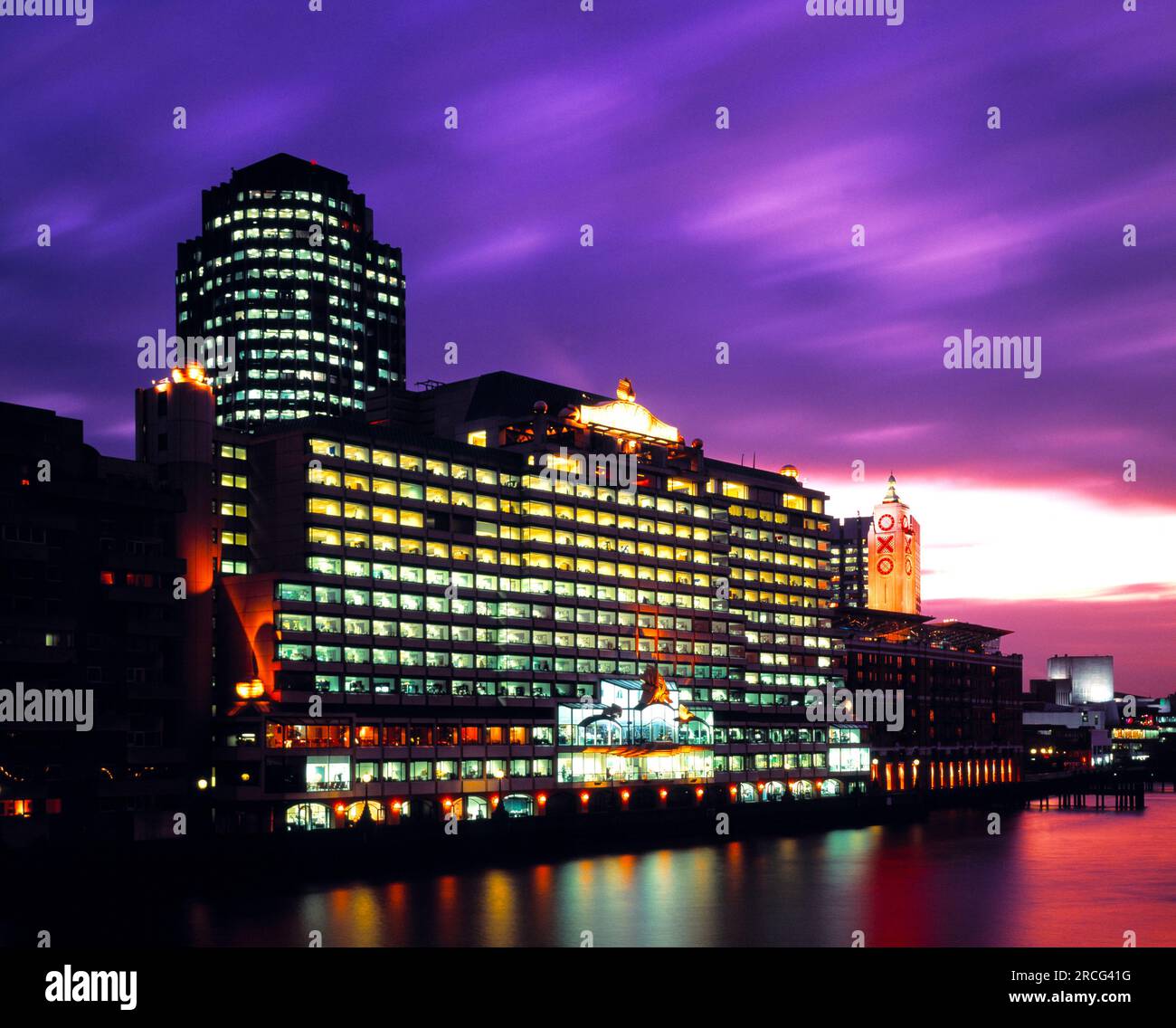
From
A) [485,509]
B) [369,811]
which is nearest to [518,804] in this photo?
[369,811]

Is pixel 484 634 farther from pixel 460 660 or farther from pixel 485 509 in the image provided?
pixel 485 509

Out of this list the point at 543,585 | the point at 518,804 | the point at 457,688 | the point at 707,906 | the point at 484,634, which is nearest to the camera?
the point at 707,906

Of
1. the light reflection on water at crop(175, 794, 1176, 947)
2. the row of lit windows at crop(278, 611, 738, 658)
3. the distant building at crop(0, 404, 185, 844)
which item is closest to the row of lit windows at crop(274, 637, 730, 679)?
the row of lit windows at crop(278, 611, 738, 658)

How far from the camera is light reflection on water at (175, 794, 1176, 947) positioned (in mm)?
86062

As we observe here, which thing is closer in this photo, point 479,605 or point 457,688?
point 457,688

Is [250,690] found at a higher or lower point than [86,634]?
lower

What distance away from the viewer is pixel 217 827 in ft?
406

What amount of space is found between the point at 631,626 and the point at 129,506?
252 ft

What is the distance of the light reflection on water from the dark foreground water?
7.4 inches

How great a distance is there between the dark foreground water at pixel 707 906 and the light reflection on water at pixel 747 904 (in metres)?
0.19

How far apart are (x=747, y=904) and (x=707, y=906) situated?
3.13 metres

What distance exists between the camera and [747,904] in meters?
102
